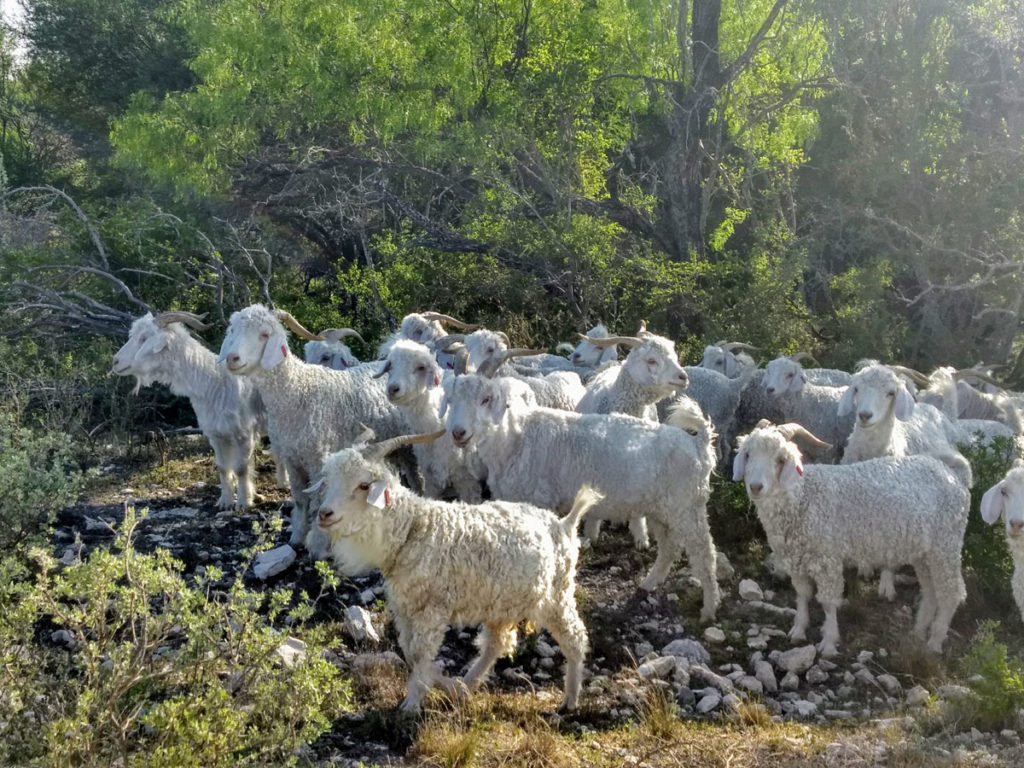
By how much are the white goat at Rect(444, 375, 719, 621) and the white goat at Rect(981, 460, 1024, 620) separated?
66.6 inches

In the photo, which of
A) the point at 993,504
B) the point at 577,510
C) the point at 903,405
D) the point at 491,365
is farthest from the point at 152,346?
the point at 993,504

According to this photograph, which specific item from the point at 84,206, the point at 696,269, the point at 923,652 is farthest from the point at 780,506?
the point at 84,206

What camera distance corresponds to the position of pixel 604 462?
275 inches

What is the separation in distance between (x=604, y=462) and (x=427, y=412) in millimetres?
1425

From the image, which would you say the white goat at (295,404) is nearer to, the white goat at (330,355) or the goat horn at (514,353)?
the goat horn at (514,353)

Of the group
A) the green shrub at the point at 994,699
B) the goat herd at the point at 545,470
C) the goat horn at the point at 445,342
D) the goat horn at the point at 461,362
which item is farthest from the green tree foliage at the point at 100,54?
the green shrub at the point at 994,699

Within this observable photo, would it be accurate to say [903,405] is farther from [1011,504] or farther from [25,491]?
[25,491]

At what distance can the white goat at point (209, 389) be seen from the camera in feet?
28.7

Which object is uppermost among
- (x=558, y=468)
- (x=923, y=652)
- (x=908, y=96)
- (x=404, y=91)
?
(x=908, y=96)

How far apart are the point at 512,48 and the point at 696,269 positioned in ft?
12.9

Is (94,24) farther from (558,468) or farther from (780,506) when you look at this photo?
(780,506)

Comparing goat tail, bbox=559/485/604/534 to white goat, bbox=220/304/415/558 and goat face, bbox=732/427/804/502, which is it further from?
white goat, bbox=220/304/415/558

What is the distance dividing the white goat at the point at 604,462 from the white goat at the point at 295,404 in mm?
1129

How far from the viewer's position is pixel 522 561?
17.3ft
